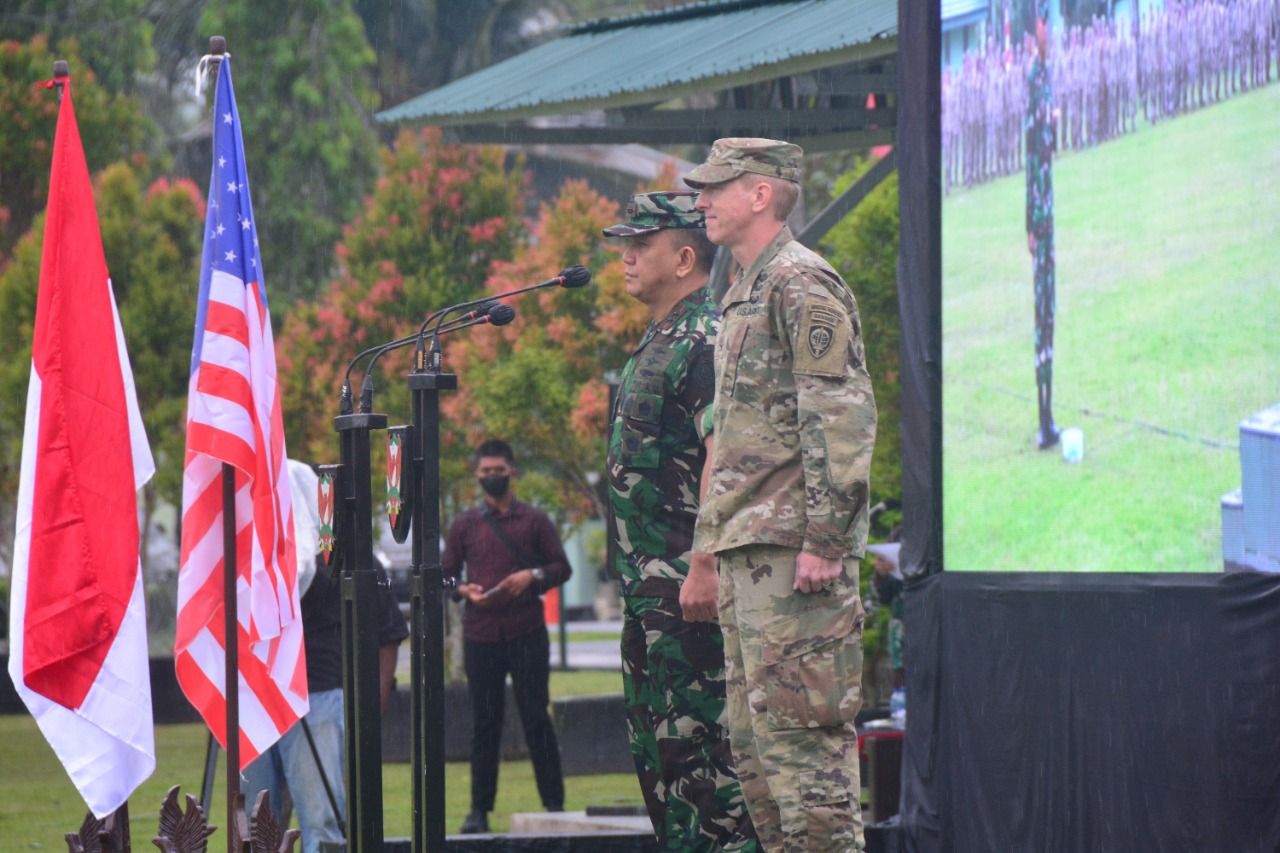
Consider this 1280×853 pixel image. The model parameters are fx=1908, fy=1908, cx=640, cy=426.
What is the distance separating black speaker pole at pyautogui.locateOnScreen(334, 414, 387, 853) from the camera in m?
5.11

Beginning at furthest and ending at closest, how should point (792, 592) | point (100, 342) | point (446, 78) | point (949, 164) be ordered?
point (446, 78)
point (949, 164)
point (100, 342)
point (792, 592)

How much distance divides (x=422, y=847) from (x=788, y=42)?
423 centimetres

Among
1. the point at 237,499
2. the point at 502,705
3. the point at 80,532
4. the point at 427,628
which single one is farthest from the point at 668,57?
the point at 427,628

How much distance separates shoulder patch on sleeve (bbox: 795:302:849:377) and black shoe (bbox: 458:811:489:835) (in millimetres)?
4972

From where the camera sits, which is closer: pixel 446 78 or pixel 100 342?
pixel 100 342

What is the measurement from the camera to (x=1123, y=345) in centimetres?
601

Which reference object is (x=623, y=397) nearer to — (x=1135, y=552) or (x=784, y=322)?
(x=784, y=322)

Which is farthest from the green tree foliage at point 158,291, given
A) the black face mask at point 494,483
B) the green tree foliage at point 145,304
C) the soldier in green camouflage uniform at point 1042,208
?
the soldier in green camouflage uniform at point 1042,208

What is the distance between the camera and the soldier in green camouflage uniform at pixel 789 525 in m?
4.55

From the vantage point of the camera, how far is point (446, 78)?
31.4 meters

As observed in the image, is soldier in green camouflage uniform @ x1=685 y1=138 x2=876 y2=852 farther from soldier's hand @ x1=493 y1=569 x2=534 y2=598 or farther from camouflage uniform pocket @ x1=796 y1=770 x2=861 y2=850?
soldier's hand @ x1=493 y1=569 x2=534 y2=598

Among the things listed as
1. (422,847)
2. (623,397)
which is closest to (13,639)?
(422,847)

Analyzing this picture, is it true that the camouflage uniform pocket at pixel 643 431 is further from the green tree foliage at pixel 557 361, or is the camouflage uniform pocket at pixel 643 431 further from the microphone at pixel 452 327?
the green tree foliage at pixel 557 361

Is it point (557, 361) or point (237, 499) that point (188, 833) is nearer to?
point (237, 499)
